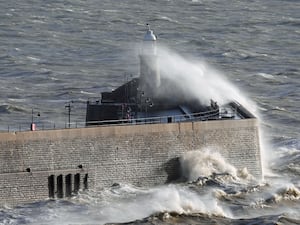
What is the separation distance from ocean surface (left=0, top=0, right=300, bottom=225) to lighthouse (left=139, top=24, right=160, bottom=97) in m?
1.42

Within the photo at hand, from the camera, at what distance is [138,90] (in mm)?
48844

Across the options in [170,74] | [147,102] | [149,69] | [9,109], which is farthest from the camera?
[9,109]

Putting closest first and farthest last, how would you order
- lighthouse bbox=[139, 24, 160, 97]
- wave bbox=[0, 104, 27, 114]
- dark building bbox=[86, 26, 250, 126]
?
dark building bbox=[86, 26, 250, 126], lighthouse bbox=[139, 24, 160, 97], wave bbox=[0, 104, 27, 114]

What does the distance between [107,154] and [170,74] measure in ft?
28.6

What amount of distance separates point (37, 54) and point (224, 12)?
85.0ft

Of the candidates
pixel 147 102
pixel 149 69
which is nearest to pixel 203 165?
pixel 147 102

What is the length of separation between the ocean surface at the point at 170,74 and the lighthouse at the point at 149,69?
1.42m

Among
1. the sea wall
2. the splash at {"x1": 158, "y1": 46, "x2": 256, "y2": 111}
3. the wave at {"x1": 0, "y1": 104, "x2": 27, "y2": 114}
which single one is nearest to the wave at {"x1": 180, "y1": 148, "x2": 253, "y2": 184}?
the sea wall

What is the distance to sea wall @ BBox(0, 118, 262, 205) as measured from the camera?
1599 inches

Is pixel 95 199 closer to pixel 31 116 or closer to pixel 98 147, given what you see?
pixel 98 147

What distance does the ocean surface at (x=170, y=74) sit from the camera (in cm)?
4088

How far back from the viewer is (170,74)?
5028 cm

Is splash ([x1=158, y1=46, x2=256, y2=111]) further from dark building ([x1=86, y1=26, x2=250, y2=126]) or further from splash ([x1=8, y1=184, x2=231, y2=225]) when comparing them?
splash ([x1=8, y1=184, x2=231, y2=225])

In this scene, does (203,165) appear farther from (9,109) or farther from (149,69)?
(9,109)
